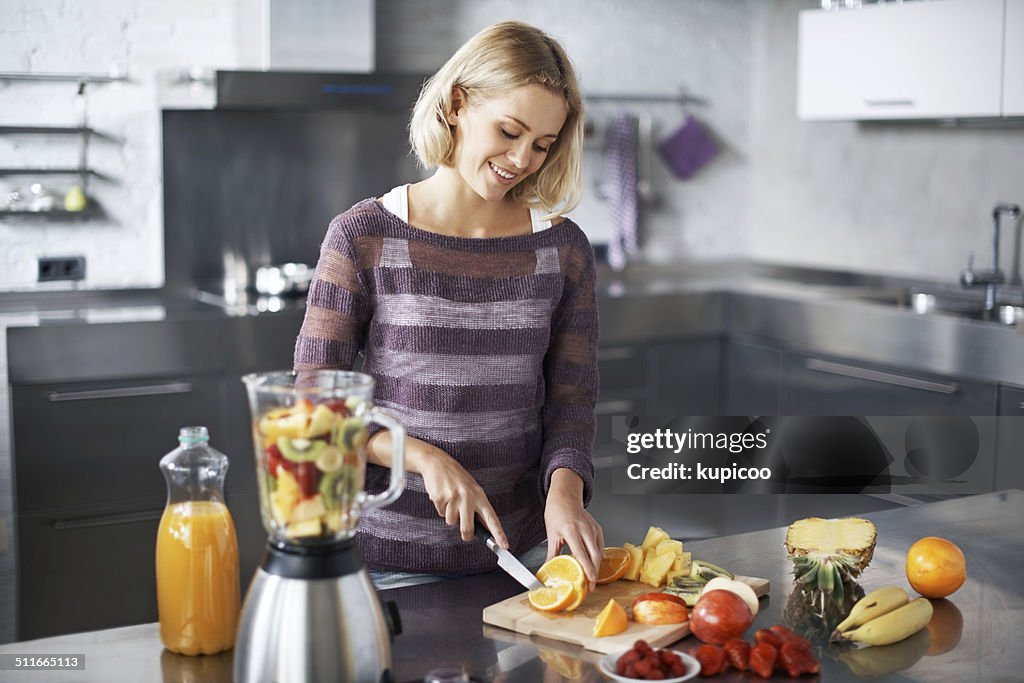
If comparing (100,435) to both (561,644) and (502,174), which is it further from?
(561,644)

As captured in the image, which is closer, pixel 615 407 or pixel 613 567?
pixel 613 567

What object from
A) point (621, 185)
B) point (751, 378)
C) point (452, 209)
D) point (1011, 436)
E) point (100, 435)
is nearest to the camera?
point (452, 209)

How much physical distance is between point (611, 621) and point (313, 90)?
99.5 inches

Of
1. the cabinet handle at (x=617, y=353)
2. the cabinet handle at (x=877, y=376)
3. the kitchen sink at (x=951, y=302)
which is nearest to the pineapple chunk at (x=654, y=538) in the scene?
the cabinet handle at (x=877, y=376)

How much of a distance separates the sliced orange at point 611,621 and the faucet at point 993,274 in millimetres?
2736

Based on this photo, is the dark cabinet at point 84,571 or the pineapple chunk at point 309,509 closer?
the pineapple chunk at point 309,509

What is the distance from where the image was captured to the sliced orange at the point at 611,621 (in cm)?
138

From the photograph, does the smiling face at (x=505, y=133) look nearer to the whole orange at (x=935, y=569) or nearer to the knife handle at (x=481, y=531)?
the knife handle at (x=481, y=531)

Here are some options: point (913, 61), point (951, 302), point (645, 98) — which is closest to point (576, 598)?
point (913, 61)

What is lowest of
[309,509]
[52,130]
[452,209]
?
[309,509]

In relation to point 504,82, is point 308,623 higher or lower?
lower

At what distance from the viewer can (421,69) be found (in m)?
4.21

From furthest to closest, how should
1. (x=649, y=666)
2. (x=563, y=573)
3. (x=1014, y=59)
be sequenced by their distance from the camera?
(x=1014, y=59) → (x=563, y=573) → (x=649, y=666)

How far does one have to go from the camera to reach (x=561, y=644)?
1.38 metres
